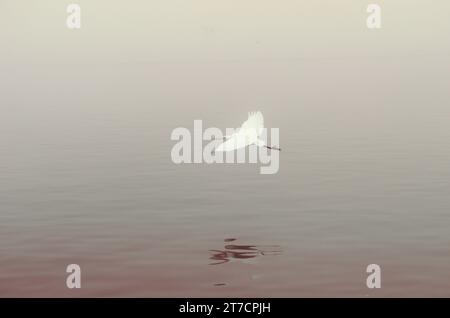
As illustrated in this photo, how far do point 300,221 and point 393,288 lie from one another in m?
7.65

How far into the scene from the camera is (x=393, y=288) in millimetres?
19281

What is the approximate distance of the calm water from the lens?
810 inches

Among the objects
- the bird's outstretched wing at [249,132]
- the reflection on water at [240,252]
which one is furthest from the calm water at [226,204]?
the bird's outstretched wing at [249,132]

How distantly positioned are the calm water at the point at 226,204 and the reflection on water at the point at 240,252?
5 centimetres

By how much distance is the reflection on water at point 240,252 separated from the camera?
2252 cm

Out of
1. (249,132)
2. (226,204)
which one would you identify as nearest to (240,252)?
(249,132)

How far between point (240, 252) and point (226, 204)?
21.4 feet

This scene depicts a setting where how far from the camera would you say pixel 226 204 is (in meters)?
29.7

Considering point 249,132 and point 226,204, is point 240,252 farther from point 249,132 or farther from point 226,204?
point 226,204

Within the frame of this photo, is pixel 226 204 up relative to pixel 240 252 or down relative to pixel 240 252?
up

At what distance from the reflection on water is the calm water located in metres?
0.05

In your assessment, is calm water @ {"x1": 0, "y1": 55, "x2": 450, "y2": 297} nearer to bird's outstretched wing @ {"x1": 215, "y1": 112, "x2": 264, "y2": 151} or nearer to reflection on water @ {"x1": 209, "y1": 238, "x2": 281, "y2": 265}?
reflection on water @ {"x1": 209, "y1": 238, "x2": 281, "y2": 265}

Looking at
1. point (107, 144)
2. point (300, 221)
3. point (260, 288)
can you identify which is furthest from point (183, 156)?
point (260, 288)

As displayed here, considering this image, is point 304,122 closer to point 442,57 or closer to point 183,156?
point 183,156
